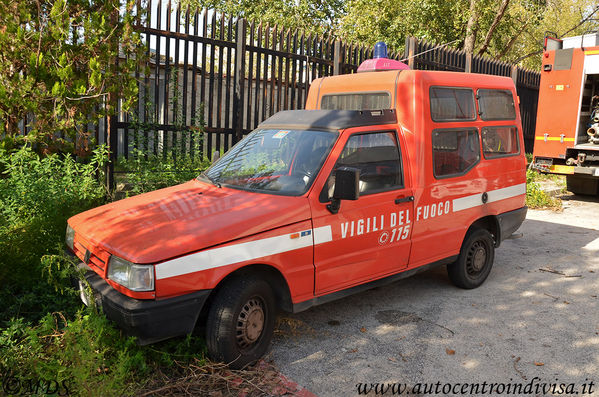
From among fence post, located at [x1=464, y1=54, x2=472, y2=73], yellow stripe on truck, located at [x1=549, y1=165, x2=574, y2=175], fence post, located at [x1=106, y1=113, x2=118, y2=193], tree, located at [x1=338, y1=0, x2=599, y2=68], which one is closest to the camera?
fence post, located at [x1=106, y1=113, x2=118, y2=193]

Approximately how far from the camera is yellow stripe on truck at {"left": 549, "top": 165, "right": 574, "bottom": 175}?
10729 mm

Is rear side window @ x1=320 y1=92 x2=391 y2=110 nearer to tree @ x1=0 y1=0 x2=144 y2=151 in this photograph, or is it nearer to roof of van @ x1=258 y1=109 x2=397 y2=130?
roof of van @ x1=258 y1=109 x2=397 y2=130

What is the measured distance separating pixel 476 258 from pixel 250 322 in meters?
3.01

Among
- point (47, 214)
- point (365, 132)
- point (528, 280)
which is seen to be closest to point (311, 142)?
point (365, 132)

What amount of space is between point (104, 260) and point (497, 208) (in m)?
4.18

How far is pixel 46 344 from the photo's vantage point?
373 cm

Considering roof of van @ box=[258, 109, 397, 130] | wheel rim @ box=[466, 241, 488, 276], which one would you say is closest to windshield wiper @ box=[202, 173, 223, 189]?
roof of van @ box=[258, 109, 397, 130]

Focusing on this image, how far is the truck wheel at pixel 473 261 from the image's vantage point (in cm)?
555

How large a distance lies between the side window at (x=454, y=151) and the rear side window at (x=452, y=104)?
14 cm

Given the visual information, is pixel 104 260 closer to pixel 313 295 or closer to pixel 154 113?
pixel 313 295

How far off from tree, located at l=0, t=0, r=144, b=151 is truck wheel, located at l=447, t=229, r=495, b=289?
437 centimetres

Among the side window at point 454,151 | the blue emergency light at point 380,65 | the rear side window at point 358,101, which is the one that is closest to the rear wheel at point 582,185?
the side window at point 454,151

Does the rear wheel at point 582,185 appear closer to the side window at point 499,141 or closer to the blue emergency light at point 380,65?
the side window at point 499,141
